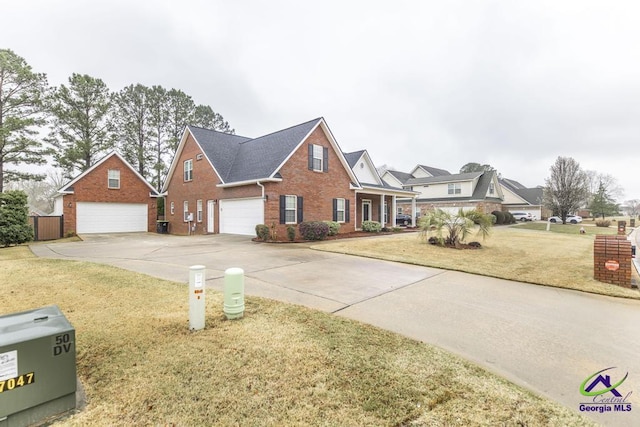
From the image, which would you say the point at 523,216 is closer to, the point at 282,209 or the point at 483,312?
the point at 282,209

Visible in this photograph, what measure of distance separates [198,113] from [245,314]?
34.1m

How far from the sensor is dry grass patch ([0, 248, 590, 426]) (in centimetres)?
232

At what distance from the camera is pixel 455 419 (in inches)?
90.1

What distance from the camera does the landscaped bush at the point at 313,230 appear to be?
1545cm

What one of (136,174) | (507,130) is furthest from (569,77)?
(136,174)

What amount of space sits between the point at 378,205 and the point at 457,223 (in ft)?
43.0

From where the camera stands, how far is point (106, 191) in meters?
20.7

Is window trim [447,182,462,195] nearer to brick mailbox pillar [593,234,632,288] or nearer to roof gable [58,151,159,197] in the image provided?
brick mailbox pillar [593,234,632,288]

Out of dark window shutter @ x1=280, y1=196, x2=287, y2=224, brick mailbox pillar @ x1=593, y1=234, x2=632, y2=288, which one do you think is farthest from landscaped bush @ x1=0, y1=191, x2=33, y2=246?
brick mailbox pillar @ x1=593, y1=234, x2=632, y2=288

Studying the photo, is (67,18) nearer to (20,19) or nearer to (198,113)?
(20,19)

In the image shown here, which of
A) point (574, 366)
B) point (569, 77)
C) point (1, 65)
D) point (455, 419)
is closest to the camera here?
point (455, 419)

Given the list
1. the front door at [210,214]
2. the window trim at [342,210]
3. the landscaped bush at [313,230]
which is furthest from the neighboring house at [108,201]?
the window trim at [342,210]

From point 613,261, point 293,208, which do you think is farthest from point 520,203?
point 613,261

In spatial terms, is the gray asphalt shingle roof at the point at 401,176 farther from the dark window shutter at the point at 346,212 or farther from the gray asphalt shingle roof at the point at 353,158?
the dark window shutter at the point at 346,212
